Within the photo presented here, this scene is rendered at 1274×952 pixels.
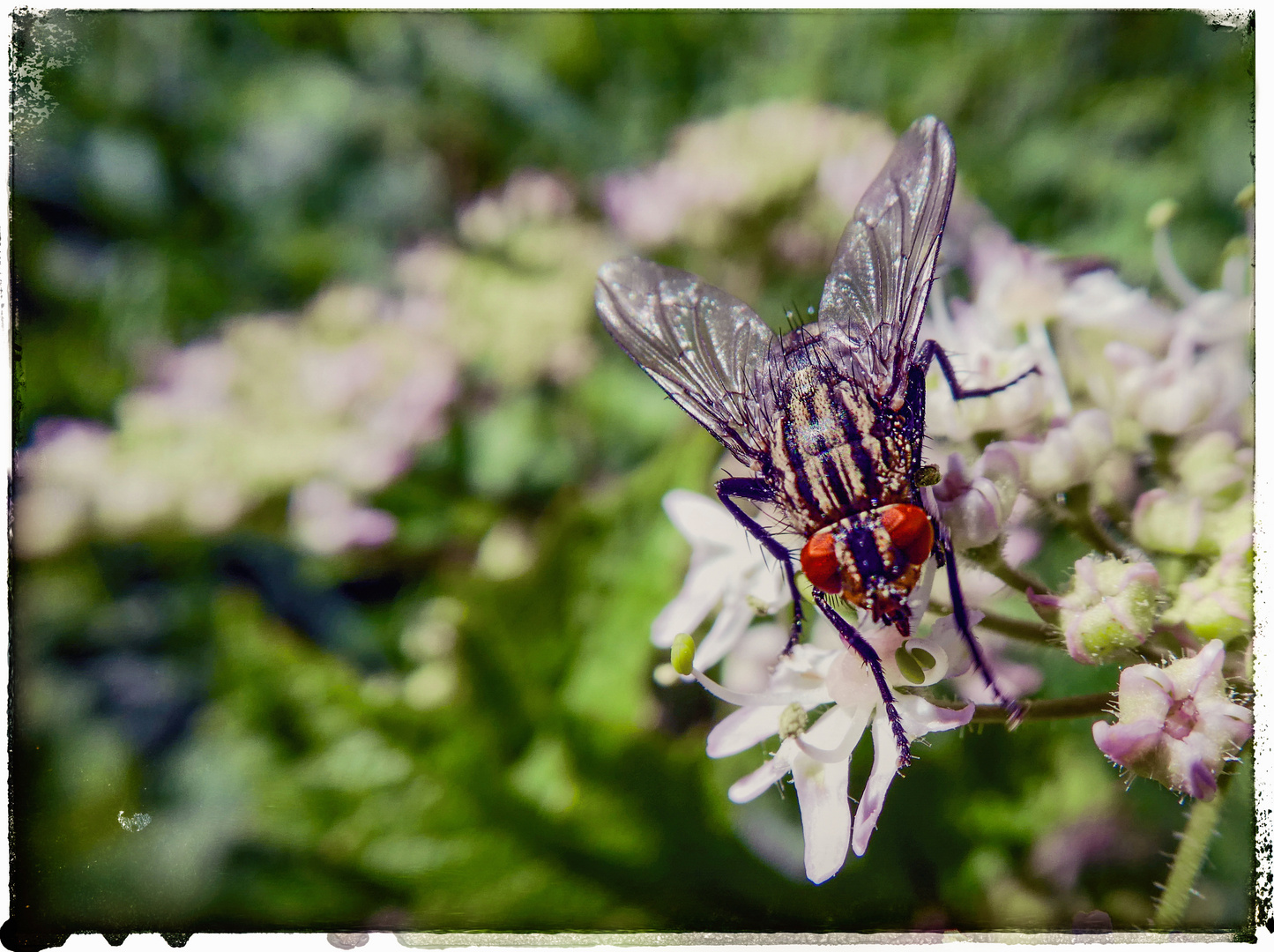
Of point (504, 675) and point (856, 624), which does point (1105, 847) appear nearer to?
point (856, 624)

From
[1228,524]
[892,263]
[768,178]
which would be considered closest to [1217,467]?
[1228,524]

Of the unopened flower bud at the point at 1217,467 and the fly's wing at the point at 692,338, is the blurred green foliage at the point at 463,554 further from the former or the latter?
the fly's wing at the point at 692,338

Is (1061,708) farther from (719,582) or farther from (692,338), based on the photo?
(692,338)

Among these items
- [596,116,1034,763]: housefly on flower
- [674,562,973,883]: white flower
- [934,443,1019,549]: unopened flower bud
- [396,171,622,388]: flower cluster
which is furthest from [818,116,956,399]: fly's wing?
[396,171,622,388]: flower cluster

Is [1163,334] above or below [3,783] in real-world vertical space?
above

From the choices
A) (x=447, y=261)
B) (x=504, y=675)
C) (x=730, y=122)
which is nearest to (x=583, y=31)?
(x=730, y=122)

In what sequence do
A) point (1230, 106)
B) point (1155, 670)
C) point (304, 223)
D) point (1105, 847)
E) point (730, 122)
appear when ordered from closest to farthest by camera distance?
point (1155, 670)
point (1105, 847)
point (1230, 106)
point (730, 122)
point (304, 223)

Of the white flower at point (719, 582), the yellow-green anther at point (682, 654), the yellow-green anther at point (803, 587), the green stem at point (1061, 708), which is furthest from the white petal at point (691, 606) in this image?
the green stem at point (1061, 708)
